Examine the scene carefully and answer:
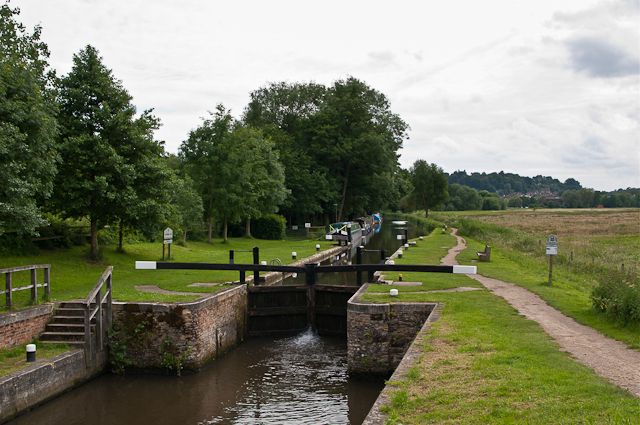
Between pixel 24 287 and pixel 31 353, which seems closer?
pixel 31 353

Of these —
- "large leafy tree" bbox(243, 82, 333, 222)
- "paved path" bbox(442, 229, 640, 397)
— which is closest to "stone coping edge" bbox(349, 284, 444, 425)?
"paved path" bbox(442, 229, 640, 397)

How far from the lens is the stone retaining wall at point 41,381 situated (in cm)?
1134

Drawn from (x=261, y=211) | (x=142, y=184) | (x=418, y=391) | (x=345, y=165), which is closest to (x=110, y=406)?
(x=418, y=391)

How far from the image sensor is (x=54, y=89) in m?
22.9

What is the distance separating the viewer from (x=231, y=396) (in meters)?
13.6

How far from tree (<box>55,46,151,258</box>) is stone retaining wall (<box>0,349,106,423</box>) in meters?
9.37

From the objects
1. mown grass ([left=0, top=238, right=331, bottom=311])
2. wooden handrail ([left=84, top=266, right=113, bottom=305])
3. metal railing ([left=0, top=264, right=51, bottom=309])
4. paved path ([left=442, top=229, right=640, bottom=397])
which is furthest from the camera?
mown grass ([left=0, top=238, right=331, bottom=311])

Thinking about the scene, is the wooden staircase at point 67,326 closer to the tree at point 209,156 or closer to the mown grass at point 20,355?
the mown grass at point 20,355

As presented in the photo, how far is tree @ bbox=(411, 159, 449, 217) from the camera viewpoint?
92188 millimetres

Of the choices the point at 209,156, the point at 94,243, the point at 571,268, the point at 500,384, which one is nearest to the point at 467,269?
the point at 500,384

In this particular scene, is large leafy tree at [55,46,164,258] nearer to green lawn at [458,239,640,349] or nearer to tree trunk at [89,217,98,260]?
tree trunk at [89,217,98,260]

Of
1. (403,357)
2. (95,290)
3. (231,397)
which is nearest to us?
(403,357)

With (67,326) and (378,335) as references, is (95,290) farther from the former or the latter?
(378,335)

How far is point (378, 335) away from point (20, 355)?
324 inches
